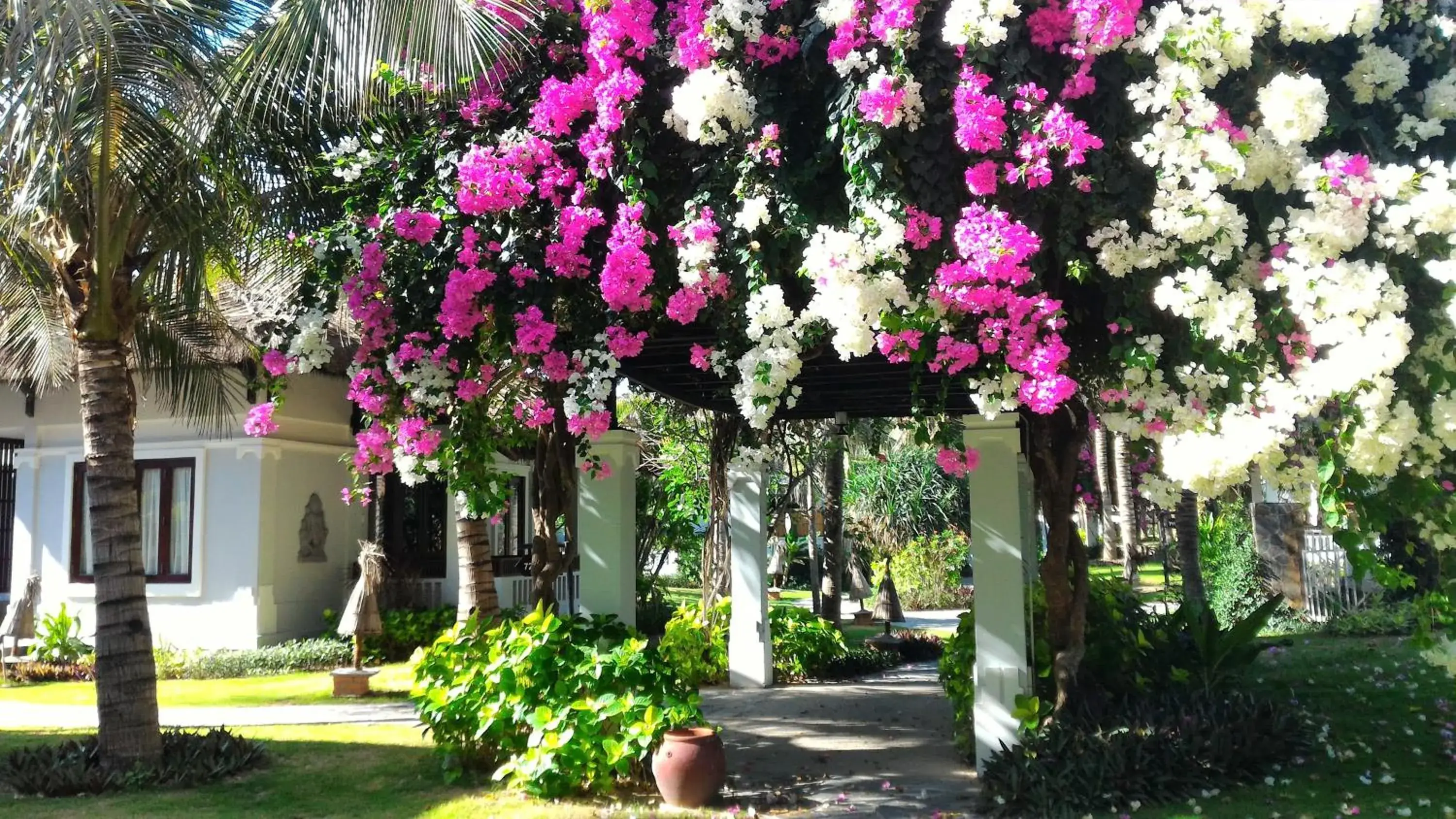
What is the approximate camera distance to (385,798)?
6672 mm

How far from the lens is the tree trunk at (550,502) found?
740 centimetres

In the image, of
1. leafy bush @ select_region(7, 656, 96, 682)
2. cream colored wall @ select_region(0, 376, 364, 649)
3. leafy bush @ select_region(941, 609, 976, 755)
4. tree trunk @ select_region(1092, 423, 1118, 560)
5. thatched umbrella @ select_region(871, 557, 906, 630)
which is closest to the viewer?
leafy bush @ select_region(941, 609, 976, 755)

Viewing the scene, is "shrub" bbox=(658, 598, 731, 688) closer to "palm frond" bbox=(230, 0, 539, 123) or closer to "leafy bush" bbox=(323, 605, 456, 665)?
"leafy bush" bbox=(323, 605, 456, 665)

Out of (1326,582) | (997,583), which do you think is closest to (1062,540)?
(997,583)

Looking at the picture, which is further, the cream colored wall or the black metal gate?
the black metal gate

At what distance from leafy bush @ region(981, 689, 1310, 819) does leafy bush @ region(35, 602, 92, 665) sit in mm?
11786

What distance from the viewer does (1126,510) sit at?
816 inches

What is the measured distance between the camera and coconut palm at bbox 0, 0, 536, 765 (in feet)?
19.2

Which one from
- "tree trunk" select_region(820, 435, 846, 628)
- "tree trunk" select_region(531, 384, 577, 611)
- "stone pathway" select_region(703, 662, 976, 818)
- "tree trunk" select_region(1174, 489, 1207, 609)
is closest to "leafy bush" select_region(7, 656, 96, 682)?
"stone pathway" select_region(703, 662, 976, 818)

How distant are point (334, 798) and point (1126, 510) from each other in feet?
56.9

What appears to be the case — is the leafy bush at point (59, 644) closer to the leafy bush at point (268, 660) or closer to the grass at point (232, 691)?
the grass at point (232, 691)

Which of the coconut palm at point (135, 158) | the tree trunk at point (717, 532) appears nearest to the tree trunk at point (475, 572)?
the coconut palm at point (135, 158)

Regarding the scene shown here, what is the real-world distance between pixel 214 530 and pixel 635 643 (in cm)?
938

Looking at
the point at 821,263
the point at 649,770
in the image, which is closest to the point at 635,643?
the point at 649,770
